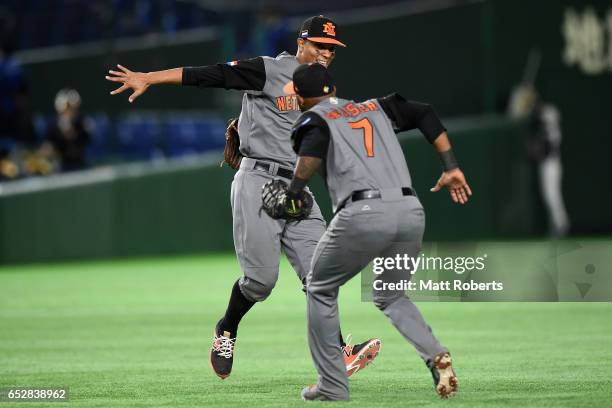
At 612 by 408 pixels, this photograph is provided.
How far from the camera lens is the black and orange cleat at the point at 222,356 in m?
7.67

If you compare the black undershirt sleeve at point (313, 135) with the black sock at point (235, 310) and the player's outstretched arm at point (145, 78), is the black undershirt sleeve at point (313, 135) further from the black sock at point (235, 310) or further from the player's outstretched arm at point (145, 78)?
the black sock at point (235, 310)

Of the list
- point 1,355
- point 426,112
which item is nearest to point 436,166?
point 1,355

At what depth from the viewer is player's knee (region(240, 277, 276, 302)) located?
773 cm

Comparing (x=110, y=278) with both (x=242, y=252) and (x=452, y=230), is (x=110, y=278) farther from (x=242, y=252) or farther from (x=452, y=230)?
(x=242, y=252)

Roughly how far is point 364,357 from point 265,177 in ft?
4.10

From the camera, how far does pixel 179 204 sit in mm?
18281

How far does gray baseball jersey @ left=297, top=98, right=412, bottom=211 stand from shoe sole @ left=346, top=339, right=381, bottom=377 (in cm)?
138

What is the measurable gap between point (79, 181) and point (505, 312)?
801 centimetres

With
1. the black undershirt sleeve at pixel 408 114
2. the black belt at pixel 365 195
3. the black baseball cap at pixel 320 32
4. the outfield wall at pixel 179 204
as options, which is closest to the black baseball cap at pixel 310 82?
the black undershirt sleeve at pixel 408 114

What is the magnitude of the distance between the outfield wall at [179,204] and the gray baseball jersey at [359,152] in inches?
450

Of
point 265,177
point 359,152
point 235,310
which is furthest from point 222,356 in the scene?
point 359,152

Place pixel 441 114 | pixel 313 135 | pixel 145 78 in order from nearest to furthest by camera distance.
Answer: pixel 313 135 < pixel 145 78 < pixel 441 114

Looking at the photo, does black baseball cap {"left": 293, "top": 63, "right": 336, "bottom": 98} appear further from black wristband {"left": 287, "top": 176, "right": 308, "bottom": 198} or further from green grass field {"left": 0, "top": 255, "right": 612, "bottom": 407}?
green grass field {"left": 0, "top": 255, "right": 612, "bottom": 407}

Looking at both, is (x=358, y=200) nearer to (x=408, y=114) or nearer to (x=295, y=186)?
(x=295, y=186)
